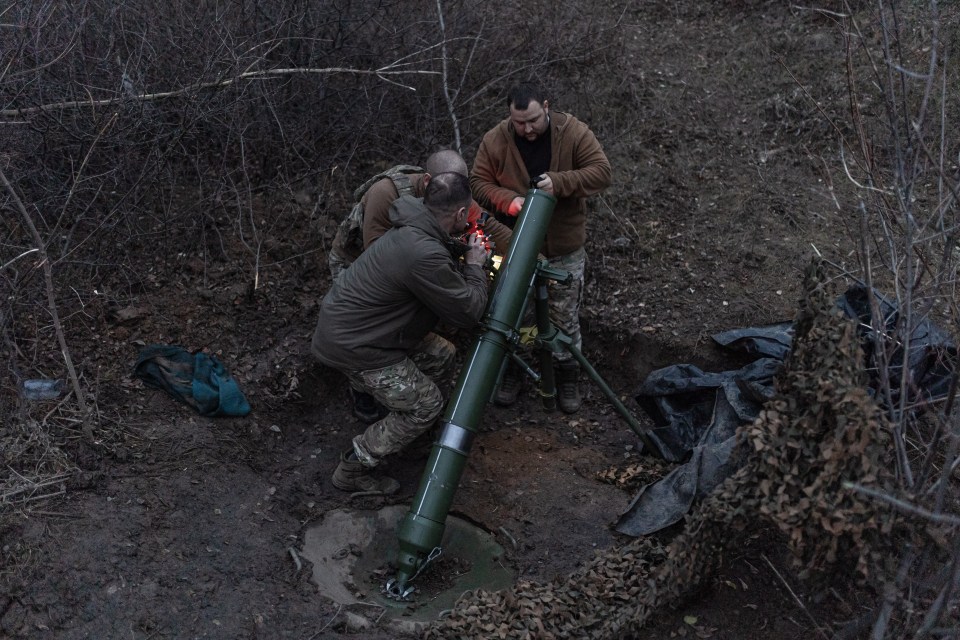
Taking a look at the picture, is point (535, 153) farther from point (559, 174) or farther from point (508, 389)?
point (508, 389)

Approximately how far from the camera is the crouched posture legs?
4.81 m

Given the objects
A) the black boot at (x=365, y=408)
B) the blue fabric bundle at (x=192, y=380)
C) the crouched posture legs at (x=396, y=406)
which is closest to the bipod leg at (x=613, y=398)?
the crouched posture legs at (x=396, y=406)

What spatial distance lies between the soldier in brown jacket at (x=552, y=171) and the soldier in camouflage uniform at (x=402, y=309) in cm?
74

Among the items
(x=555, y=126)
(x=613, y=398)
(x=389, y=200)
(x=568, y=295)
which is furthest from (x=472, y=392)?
(x=555, y=126)

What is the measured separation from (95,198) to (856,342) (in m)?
4.51

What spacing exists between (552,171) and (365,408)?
181cm

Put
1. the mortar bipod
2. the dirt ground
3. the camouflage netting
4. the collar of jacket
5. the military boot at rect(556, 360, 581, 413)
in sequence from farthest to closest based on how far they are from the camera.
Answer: the military boot at rect(556, 360, 581, 413)
the collar of jacket
the mortar bipod
the dirt ground
the camouflage netting

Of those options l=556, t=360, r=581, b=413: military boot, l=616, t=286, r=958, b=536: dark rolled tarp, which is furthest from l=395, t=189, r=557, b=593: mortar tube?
l=556, t=360, r=581, b=413: military boot

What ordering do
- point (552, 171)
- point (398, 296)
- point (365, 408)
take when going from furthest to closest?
point (365, 408) → point (552, 171) → point (398, 296)

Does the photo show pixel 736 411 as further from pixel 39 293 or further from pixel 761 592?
pixel 39 293

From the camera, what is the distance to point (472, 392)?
451 centimetres

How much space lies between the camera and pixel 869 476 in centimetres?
325

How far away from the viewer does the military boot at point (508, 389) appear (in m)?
5.89

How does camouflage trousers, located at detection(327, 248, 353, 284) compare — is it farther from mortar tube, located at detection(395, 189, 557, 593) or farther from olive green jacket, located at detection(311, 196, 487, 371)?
mortar tube, located at detection(395, 189, 557, 593)
